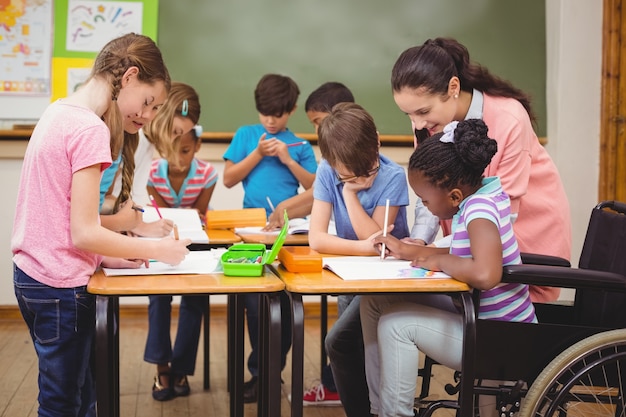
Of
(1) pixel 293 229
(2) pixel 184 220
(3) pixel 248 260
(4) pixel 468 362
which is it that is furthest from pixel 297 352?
(2) pixel 184 220

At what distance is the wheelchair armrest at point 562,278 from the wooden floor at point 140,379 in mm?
1114

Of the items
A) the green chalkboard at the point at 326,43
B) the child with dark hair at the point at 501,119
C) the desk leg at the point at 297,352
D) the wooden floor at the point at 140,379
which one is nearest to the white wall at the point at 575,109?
the green chalkboard at the point at 326,43

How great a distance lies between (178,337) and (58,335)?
137 centimetres

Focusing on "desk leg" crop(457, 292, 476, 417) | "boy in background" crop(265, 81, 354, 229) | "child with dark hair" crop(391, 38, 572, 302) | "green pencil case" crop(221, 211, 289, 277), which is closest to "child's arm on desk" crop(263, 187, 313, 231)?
"boy in background" crop(265, 81, 354, 229)

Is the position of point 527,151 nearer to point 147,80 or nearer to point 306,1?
point 147,80

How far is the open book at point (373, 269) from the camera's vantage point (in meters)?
1.81

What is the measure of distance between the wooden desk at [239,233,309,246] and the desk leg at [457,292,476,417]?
36.2 inches

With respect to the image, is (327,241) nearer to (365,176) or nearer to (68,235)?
(365,176)

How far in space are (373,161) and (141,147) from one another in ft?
3.59

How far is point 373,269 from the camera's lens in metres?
1.89

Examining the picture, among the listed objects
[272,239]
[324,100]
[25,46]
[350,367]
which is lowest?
[350,367]

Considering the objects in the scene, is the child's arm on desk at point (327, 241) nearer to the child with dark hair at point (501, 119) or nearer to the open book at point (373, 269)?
the open book at point (373, 269)

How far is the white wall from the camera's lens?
429cm

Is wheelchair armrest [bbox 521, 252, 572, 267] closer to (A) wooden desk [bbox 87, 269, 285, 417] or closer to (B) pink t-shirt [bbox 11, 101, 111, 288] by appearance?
(A) wooden desk [bbox 87, 269, 285, 417]
